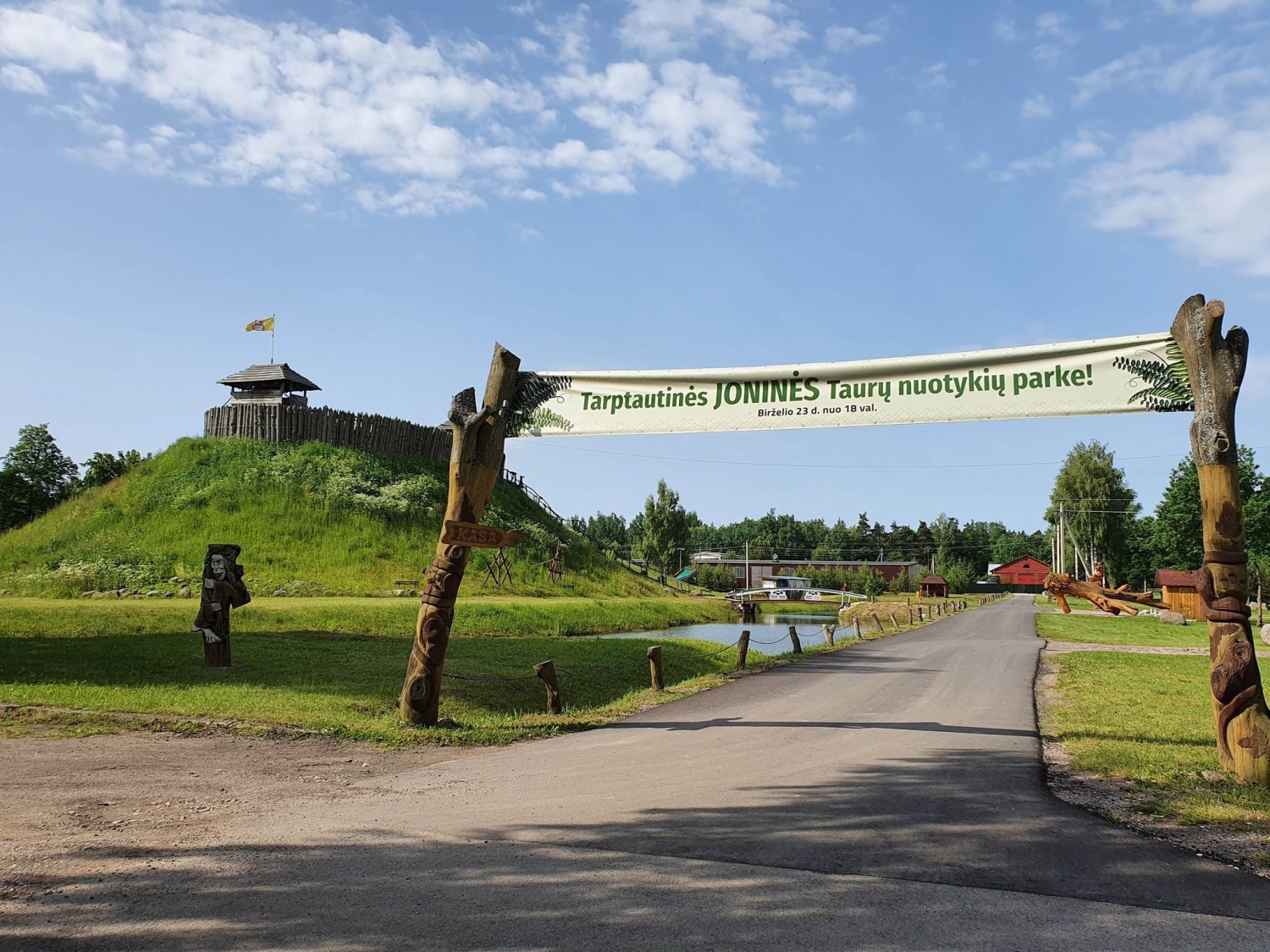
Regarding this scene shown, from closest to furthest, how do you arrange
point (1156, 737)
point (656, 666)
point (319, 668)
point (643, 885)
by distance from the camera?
point (643, 885), point (1156, 737), point (656, 666), point (319, 668)

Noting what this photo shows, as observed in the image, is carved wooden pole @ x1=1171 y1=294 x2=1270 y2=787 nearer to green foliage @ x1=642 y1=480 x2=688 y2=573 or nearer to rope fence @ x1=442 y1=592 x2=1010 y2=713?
rope fence @ x1=442 y1=592 x2=1010 y2=713

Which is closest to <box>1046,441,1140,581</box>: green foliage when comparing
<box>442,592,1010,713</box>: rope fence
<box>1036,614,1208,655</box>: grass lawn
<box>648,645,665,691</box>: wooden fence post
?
<box>1036,614,1208,655</box>: grass lawn

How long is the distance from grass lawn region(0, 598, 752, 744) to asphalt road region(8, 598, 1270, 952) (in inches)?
133

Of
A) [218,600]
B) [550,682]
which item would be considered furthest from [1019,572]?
[550,682]

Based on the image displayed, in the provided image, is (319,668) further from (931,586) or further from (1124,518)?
(931,586)

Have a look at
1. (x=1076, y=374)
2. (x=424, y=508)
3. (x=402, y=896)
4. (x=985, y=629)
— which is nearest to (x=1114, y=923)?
(x=402, y=896)

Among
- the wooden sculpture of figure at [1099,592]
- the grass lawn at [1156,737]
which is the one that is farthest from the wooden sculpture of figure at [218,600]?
the grass lawn at [1156,737]

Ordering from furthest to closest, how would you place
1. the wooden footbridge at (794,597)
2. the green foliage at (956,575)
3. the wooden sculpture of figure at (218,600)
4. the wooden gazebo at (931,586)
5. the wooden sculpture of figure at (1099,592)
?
1. the green foliage at (956,575)
2. the wooden gazebo at (931,586)
3. the wooden footbridge at (794,597)
4. the wooden sculpture of figure at (218,600)
5. the wooden sculpture of figure at (1099,592)

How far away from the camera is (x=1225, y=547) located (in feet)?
25.8

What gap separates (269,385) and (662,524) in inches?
1693

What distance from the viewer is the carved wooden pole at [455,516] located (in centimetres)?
1051

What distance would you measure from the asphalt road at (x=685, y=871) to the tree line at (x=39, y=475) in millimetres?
52481

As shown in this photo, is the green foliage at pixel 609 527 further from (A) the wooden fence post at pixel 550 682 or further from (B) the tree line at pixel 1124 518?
(A) the wooden fence post at pixel 550 682

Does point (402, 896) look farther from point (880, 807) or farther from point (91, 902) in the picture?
point (880, 807)
